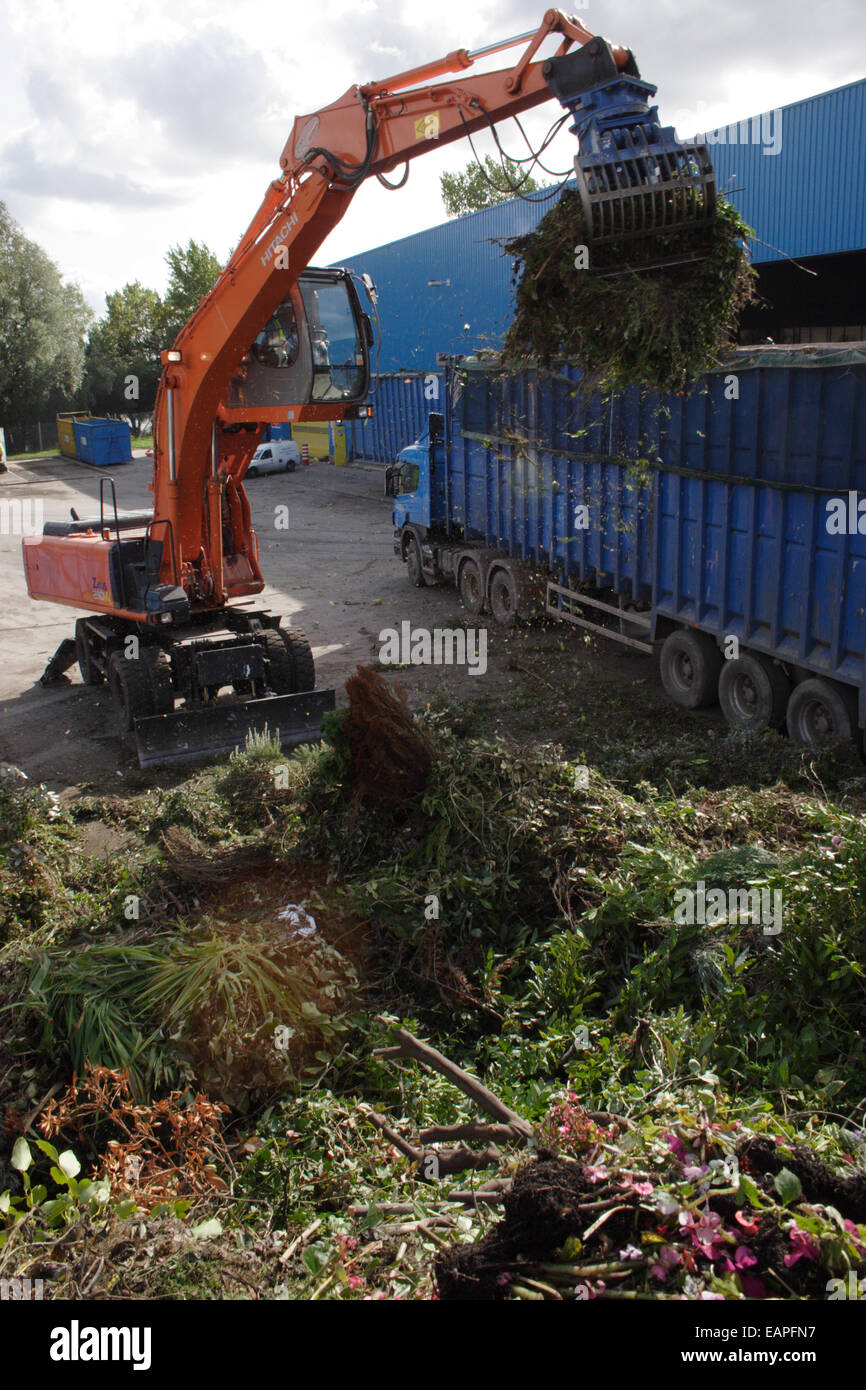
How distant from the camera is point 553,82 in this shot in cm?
633

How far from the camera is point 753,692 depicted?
30.2 ft

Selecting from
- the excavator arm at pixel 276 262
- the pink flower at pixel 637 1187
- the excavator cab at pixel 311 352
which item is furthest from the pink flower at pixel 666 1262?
the excavator cab at pixel 311 352

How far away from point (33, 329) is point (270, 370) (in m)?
34.7

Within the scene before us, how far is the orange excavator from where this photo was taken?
624 cm

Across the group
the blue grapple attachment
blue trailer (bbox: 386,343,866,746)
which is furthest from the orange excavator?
blue trailer (bbox: 386,343,866,746)

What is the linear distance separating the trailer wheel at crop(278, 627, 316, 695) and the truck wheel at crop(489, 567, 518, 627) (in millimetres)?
3957

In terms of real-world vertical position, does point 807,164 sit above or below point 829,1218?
above

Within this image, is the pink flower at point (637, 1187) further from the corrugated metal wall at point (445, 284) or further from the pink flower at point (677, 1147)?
the corrugated metal wall at point (445, 284)

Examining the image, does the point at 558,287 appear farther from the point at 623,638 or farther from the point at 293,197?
the point at 623,638

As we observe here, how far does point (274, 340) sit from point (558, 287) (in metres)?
3.02

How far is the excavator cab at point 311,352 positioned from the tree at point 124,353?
123 ft

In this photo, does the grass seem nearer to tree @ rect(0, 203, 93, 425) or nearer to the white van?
the white van
